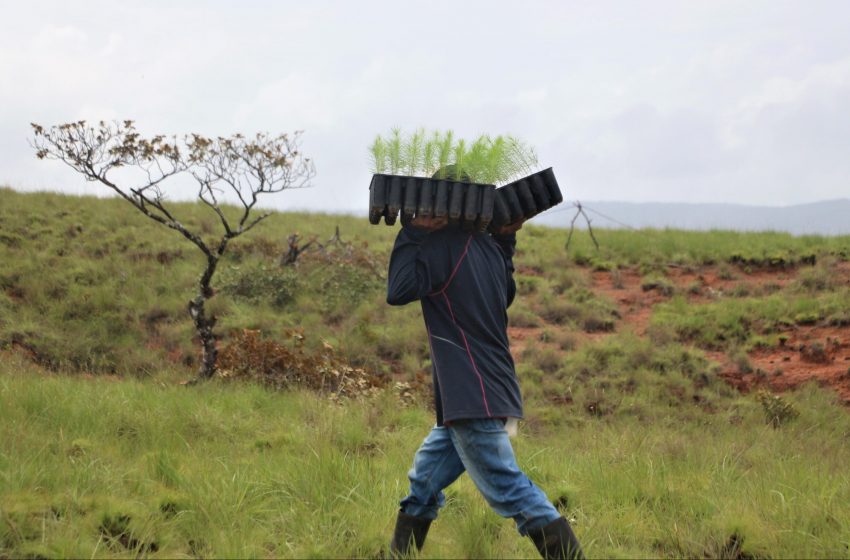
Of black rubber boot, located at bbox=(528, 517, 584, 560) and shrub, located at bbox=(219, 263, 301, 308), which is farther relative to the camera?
shrub, located at bbox=(219, 263, 301, 308)

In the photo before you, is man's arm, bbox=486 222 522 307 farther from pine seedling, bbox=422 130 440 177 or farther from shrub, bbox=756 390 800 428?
shrub, bbox=756 390 800 428

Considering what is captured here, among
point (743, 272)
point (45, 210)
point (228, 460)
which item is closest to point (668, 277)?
point (743, 272)

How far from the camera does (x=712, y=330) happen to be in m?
13.2

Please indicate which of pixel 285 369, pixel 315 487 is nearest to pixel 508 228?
pixel 315 487

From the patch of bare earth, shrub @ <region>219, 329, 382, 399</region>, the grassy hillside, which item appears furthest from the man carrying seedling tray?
the patch of bare earth

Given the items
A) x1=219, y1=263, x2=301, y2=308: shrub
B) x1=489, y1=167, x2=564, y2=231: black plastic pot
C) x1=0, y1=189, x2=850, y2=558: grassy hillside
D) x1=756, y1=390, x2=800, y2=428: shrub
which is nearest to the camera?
x1=489, y1=167, x2=564, y2=231: black plastic pot

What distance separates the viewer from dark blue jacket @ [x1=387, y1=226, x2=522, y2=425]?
3514 millimetres

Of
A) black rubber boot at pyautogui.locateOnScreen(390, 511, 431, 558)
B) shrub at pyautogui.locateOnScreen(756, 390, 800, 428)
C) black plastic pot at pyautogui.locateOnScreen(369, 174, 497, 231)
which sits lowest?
shrub at pyautogui.locateOnScreen(756, 390, 800, 428)

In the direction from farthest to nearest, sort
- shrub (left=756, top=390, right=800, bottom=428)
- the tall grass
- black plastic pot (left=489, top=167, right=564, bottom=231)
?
1. shrub (left=756, top=390, right=800, bottom=428)
2. the tall grass
3. black plastic pot (left=489, top=167, right=564, bottom=231)

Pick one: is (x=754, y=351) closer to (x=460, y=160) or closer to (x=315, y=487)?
(x=315, y=487)

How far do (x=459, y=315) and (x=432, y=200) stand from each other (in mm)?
511

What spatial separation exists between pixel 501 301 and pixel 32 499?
2.71 m

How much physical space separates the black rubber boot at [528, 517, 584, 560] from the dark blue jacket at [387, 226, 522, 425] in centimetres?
48

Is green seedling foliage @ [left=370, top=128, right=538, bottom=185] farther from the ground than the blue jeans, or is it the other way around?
green seedling foliage @ [left=370, top=128, right=538, bottom=185]
